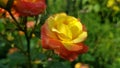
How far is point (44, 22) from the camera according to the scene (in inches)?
51.4

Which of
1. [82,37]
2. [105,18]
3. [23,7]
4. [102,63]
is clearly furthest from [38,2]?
[105,18]

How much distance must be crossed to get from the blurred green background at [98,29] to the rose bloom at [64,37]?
145cm

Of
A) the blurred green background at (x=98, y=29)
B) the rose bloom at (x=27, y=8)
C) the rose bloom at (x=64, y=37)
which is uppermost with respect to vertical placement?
the rose bloom at (x=27, y=8)

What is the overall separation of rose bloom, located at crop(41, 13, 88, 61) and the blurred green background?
1.45 m

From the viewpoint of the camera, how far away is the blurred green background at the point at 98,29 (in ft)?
10.4

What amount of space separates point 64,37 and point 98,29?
8.46ft

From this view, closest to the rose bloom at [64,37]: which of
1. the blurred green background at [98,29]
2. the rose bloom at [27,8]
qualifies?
the rose bloom at [27,8]

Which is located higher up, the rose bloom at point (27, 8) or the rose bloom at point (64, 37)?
the rose bloom at point (27, 8)

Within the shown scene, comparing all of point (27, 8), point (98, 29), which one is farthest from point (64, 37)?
point (98, 29)

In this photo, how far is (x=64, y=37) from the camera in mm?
1168

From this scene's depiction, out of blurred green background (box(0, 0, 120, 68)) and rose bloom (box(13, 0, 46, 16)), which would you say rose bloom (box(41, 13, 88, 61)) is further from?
blurred green background (box(0, 0, 120, 68))

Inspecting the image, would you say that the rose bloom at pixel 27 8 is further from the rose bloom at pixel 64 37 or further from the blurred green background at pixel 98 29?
the blurred green background at pixel 98 29

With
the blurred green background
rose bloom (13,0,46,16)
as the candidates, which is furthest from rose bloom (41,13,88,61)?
the blurred green background

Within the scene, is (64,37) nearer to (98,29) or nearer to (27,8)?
(27,8)
